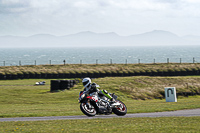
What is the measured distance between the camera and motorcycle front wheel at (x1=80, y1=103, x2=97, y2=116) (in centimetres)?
1669

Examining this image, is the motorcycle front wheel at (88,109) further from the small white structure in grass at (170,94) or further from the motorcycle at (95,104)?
the small white structure in grass at (170,94)

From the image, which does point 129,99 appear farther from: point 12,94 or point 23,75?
point 23,75

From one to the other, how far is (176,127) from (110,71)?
49.1 m

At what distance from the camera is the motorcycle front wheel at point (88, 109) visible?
1669cm

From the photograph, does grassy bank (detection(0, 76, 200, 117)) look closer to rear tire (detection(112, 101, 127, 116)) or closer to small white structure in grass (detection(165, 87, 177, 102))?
small white structure in grass (detection(165, 87, 177, 102))

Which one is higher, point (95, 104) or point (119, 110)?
point (95, 104)

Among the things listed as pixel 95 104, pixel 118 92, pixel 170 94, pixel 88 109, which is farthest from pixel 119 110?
pixel 118 92

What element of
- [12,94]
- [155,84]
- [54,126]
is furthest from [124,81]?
[54,126]

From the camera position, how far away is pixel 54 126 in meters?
15.0

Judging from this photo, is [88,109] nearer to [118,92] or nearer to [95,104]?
[95,104]

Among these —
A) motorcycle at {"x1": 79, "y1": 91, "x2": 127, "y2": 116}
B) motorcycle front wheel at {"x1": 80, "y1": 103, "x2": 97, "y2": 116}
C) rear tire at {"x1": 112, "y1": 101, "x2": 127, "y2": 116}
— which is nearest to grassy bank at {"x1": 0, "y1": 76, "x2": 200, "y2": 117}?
rear tire at {"x1": 112, "y1": 101, "x2": 127, "y2": 116}

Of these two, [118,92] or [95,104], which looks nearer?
[95,104]

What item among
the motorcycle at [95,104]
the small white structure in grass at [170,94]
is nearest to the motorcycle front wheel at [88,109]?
the motorcycle at [95,104]

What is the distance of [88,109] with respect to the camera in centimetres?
1678
